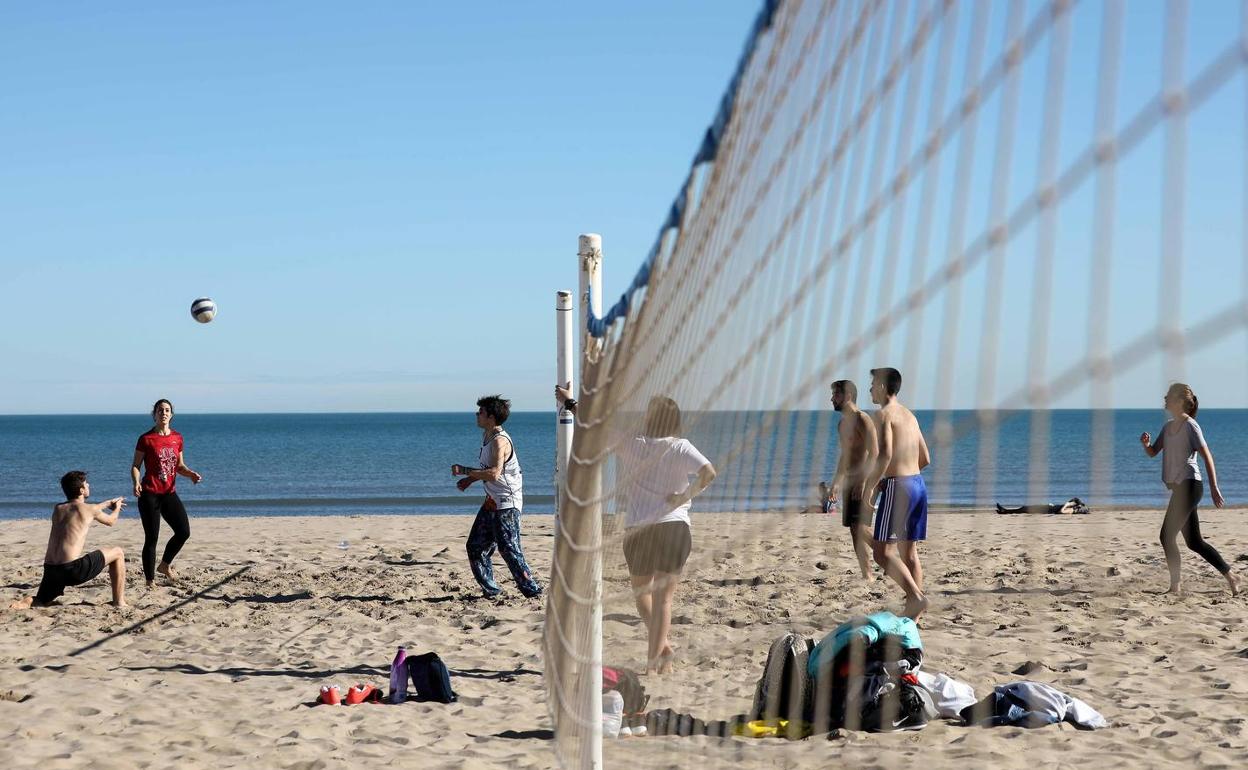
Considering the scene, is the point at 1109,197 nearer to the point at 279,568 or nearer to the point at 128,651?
the point at 128,651

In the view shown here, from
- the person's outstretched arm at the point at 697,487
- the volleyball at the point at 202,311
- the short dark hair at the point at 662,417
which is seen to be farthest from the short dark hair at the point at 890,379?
the volleyball at the point at 202,311

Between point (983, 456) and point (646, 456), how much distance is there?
244cm

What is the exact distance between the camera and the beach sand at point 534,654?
4762 mm

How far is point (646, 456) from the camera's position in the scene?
3994 millimetres

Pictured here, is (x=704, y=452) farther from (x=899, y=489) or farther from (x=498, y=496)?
(x=498, y=496)

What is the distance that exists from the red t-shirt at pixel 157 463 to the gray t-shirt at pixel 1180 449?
6711 millimetres

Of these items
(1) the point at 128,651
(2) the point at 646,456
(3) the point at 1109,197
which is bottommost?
(1) the point at 128,651

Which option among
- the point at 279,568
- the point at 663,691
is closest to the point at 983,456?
the point at 663,691

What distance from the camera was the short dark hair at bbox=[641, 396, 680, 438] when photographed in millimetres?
3396

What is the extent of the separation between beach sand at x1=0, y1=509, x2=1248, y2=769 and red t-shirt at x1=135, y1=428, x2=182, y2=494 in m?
0.77

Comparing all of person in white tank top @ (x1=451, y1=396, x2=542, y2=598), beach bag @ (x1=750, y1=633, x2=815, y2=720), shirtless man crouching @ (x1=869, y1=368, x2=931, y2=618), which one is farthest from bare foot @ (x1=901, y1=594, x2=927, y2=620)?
person in white tank top @ (x1=451, y1=396, x2=542, y2=598)

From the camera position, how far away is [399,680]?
230 inches

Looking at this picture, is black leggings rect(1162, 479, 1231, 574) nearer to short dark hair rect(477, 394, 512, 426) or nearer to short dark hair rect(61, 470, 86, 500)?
short dark hair rect(477, 394, 512, 426)

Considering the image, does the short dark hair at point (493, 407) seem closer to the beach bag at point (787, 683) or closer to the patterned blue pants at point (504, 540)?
the patterned blue pants at point (504, 540)
